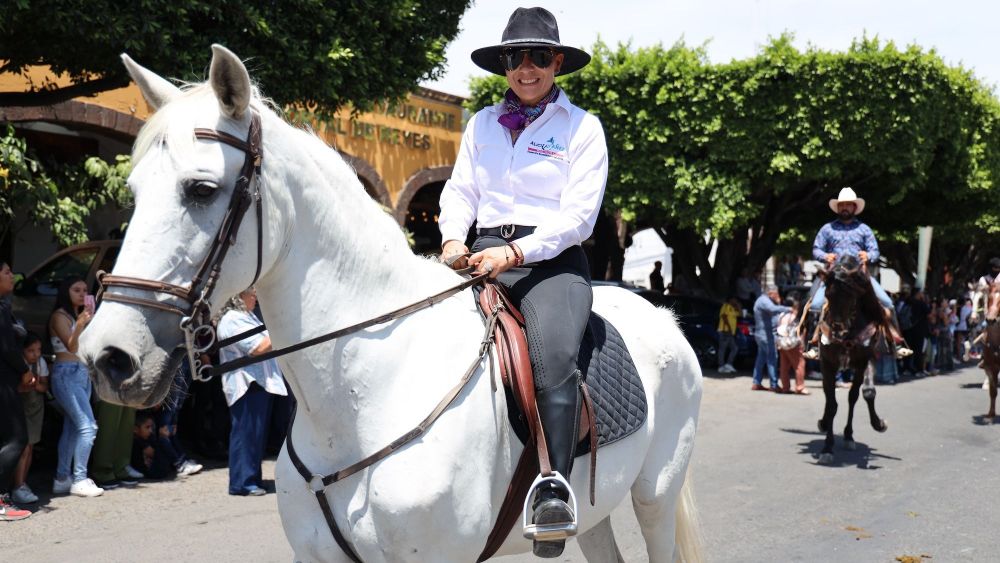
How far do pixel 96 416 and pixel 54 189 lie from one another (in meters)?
2.17

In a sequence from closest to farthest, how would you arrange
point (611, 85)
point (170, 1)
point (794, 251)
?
1. point (170, 1)
2. point (611, 85)
3. point (794, 251)

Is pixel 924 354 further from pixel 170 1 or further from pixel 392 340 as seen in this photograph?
pixel 392 340

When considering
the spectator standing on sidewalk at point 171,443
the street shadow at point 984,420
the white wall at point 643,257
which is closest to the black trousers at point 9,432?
the spectator standing on sidewalk at point 171,443

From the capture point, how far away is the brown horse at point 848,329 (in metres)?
9.83

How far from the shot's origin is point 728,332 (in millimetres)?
18594

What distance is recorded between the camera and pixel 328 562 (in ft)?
9.18

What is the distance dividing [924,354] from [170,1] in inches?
713

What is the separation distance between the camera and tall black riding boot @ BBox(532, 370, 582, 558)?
3.00 meters

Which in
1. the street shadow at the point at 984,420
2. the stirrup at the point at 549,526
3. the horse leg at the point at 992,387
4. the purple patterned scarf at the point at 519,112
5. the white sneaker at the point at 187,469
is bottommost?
the white sneaker at the point at 187,469

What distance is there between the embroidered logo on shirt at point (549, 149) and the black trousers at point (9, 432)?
569 centimetres

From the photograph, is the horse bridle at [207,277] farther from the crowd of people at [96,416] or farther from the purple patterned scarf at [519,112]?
the crowd of people at [96,416]

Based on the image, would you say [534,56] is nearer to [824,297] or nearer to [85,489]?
[85,489]

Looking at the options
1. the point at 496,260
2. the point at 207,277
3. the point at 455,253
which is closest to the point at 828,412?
the point at 455,253

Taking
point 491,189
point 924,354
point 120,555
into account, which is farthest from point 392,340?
point 924,354
